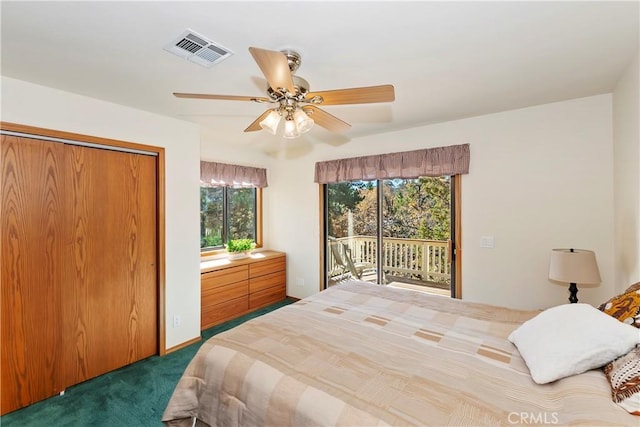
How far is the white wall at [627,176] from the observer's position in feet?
6.06

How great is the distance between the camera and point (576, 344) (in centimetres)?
124

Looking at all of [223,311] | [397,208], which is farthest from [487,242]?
[223,311]

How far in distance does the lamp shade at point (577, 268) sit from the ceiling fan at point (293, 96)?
1.87m

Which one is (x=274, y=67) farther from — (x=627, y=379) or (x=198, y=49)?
(x=627, y=379)

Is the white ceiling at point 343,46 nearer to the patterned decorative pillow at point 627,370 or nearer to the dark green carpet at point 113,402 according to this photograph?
the patterned decorative pillow at point 627,370

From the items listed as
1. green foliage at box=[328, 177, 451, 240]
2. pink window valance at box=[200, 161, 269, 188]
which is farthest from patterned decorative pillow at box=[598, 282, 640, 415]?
pink window valance at box=[200, 161, 269, 188]

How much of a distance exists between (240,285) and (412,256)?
228cm

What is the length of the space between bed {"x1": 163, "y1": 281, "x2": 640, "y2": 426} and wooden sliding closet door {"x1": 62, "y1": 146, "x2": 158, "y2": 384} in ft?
4.90

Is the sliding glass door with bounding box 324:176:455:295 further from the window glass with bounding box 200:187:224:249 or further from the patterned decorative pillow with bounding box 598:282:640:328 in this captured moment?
the patterned decorative pillow with bounding box 598:282:640:328

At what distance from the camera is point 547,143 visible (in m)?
2.66

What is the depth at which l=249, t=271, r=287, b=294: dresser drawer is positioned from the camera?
401 centimetres

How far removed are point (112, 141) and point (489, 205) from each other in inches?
145

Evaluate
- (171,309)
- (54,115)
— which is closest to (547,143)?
(171,309)

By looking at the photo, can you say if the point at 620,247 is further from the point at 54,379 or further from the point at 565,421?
the point at 54,379
